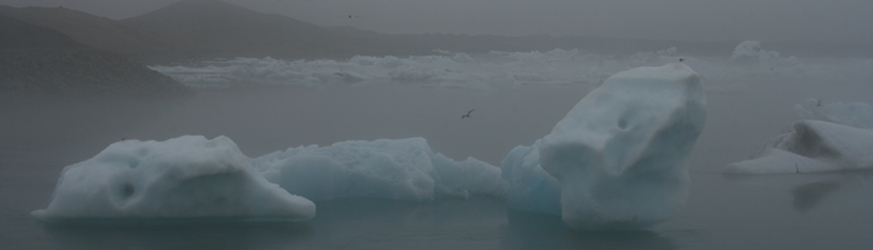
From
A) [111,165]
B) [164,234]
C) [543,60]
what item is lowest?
[164,234]

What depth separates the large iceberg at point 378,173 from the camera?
606cm

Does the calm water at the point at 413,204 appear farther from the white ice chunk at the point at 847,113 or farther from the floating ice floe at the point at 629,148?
the white ice chunk at the point at 847,113

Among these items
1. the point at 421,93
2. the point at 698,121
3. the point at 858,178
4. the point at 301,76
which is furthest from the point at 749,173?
the point at 301,76

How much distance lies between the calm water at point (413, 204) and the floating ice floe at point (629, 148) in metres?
0.22

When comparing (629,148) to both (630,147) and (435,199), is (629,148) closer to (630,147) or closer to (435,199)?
(630,147)

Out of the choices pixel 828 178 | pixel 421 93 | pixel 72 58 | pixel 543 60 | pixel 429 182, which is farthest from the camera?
pixel 543 60

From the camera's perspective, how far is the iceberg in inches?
189

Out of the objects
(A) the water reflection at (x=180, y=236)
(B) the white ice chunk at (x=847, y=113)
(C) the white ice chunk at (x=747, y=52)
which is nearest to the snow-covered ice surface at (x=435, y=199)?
(A) the water reflection at (x=180, y=236)

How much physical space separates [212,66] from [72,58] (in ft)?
21.1

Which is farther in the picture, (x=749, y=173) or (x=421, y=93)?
(x=421, y=93)

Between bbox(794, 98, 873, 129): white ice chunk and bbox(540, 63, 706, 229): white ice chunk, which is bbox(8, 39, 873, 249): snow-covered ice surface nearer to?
bbox(540, 63, 706, 229): white ice chunk

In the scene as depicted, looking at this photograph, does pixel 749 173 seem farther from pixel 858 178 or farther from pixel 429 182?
pixel 429 182

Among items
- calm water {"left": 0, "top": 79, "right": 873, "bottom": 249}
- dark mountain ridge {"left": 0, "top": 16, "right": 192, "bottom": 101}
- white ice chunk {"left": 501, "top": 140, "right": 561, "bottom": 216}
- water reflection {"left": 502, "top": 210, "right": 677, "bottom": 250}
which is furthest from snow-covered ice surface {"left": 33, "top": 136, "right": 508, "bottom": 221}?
dark mountain ridge {"left": 0, "top": 16, "right": 192, "bottom": 101}

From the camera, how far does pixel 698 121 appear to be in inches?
190
